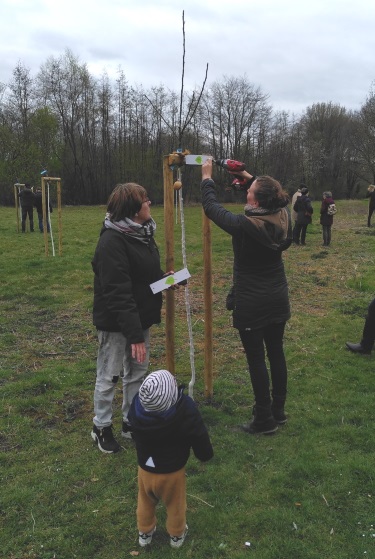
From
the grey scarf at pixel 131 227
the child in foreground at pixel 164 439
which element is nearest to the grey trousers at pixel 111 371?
the grey scarf at pixel 131 227

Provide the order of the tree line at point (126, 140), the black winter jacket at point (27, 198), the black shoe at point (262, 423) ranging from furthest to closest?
the tree line at point (126, 140) < the black winter jacket at point (27, 198) < the black shoe at point (262, 423)

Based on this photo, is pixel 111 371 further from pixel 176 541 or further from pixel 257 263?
pixel 257 263

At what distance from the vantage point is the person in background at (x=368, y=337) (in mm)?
5727

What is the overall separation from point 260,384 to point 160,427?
1.55 meters

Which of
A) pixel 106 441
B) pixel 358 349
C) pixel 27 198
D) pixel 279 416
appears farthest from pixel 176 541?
pixel 27 198

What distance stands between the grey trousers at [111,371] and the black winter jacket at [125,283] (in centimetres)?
13

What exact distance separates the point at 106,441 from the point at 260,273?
1.92 m

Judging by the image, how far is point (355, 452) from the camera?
3.74m

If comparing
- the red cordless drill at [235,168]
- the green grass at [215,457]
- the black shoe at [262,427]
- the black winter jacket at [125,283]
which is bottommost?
the green grass at [215,457]

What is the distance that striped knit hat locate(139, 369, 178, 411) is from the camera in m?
2.50

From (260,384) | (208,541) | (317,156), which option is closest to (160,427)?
(208,541)

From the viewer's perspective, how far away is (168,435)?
8.46 ft

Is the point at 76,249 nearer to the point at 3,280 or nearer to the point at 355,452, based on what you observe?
the point at 3,280

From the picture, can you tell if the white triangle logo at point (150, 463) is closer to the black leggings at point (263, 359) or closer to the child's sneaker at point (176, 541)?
the child's sneaker at point (176, 541)
